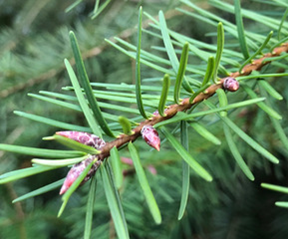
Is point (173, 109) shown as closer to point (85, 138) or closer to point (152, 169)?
point (85, 138)

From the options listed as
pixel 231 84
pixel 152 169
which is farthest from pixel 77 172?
pixel 152 169

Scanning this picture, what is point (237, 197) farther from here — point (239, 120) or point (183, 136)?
point (183, 136)

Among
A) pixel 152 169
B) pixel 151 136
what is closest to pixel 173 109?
pixel 151 136

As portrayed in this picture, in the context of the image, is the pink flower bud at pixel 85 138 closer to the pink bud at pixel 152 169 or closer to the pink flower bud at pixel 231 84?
the pink flower bud at pixel 231 84

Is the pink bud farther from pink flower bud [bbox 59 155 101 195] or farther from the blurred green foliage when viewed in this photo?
pink flower bud [bbox 59 155 101 195]

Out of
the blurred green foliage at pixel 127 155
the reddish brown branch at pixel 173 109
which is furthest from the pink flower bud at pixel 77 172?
the blurred green foliage at pixel 127 155

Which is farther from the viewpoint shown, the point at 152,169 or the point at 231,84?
the point at 152,169

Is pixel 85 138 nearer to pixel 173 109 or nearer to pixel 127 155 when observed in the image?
pixel 173 109
